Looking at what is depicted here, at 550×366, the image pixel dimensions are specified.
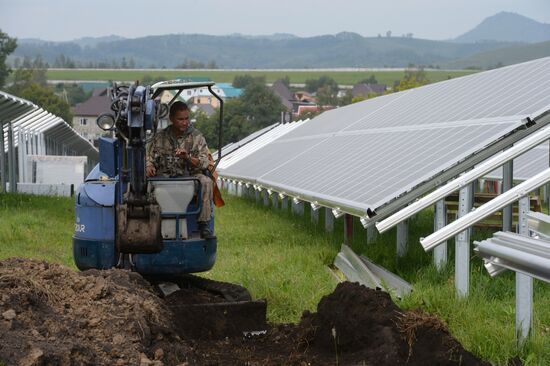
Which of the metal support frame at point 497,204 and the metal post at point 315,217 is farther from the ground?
the metal support frame at point 497,204

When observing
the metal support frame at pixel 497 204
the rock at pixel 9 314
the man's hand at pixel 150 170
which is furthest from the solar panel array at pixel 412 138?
the rock at pixel 9 314

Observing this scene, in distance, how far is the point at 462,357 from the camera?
19.2 feet

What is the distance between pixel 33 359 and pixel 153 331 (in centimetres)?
160

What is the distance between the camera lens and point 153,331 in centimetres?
671

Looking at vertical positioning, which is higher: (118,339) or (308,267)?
(118,339)

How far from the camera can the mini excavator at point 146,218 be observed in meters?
7.73

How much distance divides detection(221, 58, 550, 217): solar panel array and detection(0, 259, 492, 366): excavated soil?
2751 mm

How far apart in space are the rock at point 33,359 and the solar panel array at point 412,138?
196 inches

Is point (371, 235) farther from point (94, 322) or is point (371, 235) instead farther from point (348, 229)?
point (94, 322)

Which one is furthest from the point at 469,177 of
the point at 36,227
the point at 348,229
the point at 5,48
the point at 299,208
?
the point at 5,48

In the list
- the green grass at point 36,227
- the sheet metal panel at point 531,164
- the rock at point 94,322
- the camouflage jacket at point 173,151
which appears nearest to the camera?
the rock at point 94,322

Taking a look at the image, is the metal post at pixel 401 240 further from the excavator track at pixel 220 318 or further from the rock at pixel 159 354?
the rock at pixel 159 354

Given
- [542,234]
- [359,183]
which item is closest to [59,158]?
[359,183]

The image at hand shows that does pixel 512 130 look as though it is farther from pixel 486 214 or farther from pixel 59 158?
pixel 59 158
